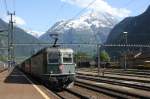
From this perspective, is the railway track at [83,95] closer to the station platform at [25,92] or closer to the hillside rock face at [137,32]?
the station platform at [25,92]

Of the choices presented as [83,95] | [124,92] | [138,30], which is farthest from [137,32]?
[83,95]

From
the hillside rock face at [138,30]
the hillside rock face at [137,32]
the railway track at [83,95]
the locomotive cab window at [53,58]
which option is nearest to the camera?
the railway track at [83,95]

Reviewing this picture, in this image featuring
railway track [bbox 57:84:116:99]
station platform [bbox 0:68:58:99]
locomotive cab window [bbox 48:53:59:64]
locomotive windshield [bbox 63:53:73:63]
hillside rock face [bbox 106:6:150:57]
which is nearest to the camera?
railway track [bbox 57:84:116:99]

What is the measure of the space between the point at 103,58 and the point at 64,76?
13413cm

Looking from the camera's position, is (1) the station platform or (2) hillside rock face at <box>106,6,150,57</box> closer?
(1) the station platform

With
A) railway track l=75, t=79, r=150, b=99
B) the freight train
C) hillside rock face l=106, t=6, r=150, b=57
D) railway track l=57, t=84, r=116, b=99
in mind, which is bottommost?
railway track l=57, t=84, r=116, b=99

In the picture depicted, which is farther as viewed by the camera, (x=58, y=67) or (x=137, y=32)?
(x=137, y=32)

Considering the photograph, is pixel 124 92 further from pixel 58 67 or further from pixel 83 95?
pixel 58 67

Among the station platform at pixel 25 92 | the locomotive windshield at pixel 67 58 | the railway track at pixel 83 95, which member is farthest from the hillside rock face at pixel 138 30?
the railway track at pixel 83 95

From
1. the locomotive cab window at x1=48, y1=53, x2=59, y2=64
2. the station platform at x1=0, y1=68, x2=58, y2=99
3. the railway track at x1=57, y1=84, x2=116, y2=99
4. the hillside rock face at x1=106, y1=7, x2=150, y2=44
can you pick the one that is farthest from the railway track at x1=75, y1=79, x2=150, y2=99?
the hillside rock face at x1=106, y1=7, x2=150, y2=44

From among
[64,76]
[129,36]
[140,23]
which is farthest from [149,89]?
[140,23]

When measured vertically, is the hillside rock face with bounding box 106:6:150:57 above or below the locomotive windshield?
above

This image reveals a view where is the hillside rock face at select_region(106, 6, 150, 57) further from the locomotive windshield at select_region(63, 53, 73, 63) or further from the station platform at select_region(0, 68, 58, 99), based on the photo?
the locomotive windshield at select_region(63, 53, 73, 63)

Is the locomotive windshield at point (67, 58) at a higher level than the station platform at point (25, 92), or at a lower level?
higher
